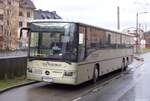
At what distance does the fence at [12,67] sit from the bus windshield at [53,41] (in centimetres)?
177

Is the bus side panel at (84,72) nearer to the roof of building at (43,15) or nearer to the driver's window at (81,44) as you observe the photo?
the driver's window at (81,44)

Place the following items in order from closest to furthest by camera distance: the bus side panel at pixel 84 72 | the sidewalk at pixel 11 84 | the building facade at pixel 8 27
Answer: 1. the sidewalk at pixel 11 84
2. the bus side panel at pixel 84 72
3. the building facade at pixel 8 27

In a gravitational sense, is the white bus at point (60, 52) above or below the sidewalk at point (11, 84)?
above

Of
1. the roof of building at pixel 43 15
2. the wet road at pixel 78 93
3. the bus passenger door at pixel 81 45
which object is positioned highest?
the roof of building at pixel 43 15

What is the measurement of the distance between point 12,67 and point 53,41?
10.8 ft

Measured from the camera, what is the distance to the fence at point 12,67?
1752cm

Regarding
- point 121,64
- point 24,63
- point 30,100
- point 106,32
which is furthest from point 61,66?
point 121,64

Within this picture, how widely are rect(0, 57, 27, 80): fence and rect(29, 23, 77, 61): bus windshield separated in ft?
5.81

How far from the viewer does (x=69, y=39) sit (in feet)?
52.0

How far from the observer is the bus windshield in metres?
15.7

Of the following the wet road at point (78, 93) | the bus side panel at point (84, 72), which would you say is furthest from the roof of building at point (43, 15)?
the wet road at point (78, 93)

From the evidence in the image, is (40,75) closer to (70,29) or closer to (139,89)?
(70,29)

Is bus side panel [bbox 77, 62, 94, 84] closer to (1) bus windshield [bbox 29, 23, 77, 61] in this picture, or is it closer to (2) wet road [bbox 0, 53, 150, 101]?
(2) wet road [bbox 0, 53, 150, 101]

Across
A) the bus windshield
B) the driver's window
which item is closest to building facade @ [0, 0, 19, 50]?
the bus windshield
